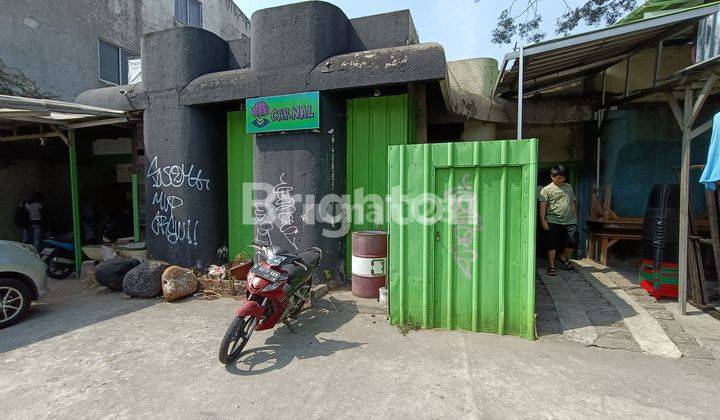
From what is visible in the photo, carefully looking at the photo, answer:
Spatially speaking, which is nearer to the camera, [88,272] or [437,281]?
[437,281]

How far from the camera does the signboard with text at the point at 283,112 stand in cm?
537

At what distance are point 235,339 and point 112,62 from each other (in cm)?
1241

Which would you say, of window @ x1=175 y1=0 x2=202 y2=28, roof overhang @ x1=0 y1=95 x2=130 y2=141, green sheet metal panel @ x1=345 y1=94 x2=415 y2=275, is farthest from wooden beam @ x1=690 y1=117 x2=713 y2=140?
window @ x1=175 y1=0 x2=202 y2=28

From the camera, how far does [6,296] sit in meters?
4.43

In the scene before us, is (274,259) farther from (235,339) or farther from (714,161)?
(714,161)

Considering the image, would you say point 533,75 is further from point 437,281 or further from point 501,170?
point 437,281

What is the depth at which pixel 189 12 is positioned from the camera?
47.8 ft

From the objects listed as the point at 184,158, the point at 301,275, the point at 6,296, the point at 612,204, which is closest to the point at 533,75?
the point at 612,204

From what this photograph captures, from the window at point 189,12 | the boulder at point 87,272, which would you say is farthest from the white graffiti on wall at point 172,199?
the window at point 189,12

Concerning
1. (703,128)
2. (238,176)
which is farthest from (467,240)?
(238,176)

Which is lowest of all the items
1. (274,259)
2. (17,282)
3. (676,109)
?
(17,282)

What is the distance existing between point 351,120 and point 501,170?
2948 millimetres

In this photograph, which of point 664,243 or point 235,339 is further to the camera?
point 664,243

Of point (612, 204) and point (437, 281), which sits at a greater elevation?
point (612, 204)
